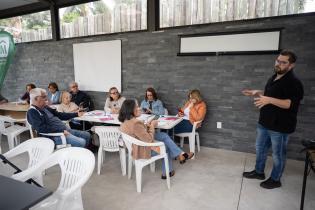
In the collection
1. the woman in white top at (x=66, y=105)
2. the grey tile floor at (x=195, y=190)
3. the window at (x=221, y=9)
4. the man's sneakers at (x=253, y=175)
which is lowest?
the grey tile floor at (x=195, y=190)

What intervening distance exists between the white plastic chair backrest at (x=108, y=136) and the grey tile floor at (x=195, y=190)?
0.38 meters

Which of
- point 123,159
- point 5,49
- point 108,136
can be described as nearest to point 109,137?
point 108,136

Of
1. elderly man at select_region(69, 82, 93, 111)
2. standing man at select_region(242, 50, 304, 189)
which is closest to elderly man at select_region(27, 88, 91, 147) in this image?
elderly man at select_region(69, 82, 93, 111)

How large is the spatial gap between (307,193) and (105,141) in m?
2.34

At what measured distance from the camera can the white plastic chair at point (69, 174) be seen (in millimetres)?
1375

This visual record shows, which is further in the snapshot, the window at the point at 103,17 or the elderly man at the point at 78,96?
the elderly man at the point at 78,96

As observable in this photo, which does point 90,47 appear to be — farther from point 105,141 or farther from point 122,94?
point 105,141

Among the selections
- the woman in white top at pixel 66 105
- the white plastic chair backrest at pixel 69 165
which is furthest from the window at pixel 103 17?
the white plastic chair backrest at pixel 69 165

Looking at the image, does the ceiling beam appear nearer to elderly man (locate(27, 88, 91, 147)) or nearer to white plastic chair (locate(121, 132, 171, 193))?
elderly man (locate(27, 88, 91, 147))

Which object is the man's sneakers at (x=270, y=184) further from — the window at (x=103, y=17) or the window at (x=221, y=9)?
the window at (x=103, y=17)

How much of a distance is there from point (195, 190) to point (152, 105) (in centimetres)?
165

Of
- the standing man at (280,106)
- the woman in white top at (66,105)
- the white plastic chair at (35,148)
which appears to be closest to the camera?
the white plastic chair at (35,148)

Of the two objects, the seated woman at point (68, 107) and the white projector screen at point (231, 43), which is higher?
the white projector screen at point (231, 43)

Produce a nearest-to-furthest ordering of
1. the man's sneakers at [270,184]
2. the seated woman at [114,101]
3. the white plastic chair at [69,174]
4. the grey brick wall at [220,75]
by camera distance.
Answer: the white plastic chair at [69,174] → the man's sneakers at [270,184] → the grey brick wall at [220,75] → the seated woman at [114,101]
